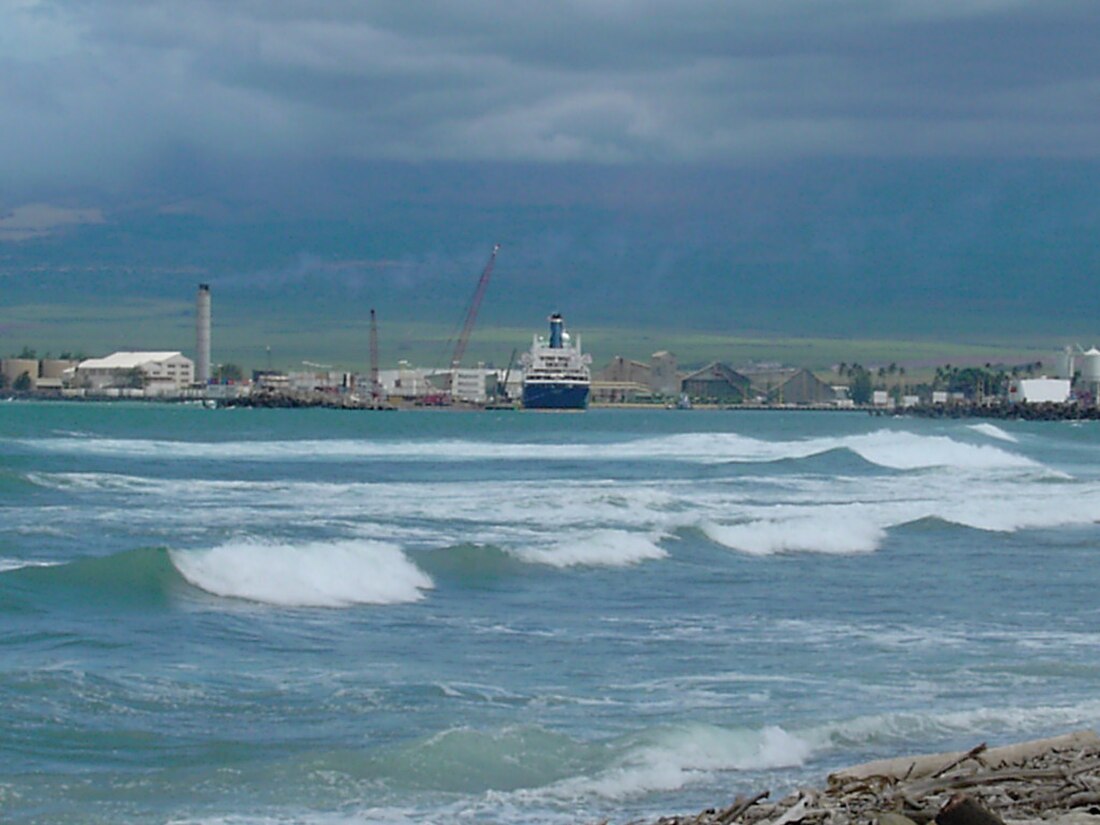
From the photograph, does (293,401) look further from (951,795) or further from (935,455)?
(951,795)

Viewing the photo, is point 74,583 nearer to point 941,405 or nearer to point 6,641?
point 6,641

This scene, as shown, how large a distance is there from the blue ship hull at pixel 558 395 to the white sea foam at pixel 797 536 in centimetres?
11813

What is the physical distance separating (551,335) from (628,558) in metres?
133

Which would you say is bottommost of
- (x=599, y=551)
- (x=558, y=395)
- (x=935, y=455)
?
(x=935, y=455)

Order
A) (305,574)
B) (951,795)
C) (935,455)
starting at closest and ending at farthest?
(951,795)
(305,574)
(935,455)

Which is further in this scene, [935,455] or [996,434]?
[996,434]

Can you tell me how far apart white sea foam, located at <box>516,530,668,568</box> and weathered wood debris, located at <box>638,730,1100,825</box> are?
45.4 feet

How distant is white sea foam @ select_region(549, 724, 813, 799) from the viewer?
11.3 meters

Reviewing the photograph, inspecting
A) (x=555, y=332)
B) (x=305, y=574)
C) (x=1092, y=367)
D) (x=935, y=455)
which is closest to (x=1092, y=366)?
(x=1092, y=367)

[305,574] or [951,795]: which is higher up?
[951,795]

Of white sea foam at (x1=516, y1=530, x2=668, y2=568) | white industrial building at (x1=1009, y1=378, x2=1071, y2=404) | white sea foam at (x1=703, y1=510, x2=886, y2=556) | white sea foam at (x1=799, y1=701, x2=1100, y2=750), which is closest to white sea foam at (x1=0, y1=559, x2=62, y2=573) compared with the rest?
white sea foam at (x1=516, y1=530, x2=668, y2=568)

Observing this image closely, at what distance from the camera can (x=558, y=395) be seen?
14938cm

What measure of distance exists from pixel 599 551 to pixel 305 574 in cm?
552

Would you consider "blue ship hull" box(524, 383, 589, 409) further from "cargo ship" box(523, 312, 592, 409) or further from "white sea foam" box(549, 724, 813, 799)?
"white sea foam" box(549, 724, 813, 799)
